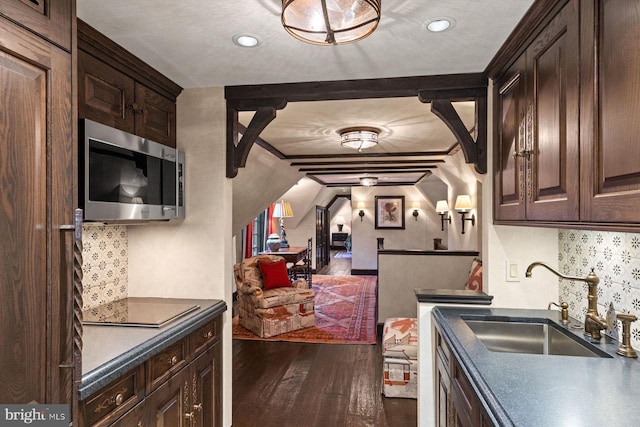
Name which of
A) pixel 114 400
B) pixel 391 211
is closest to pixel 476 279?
pixel 114 400

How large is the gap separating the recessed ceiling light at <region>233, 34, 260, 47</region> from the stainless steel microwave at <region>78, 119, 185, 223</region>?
2.33 feet

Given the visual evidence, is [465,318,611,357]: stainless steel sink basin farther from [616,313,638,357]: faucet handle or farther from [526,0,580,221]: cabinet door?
[526,0,580,221]: cabinet door

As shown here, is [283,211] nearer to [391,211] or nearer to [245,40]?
[391,211]

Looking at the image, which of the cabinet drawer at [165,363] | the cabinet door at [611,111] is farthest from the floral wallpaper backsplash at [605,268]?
the cabinet drawer at [165,363]

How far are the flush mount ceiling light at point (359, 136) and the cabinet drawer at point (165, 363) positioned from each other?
253 cm

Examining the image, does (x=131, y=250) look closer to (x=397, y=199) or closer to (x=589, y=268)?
(x=589, y=268)

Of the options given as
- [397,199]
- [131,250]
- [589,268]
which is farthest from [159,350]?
[397,199]

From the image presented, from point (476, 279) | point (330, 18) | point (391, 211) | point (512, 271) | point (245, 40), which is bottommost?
point (476, 279)

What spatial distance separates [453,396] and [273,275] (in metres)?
3.62

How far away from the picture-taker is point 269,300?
15.8 ft

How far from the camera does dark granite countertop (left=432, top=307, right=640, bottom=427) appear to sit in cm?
107

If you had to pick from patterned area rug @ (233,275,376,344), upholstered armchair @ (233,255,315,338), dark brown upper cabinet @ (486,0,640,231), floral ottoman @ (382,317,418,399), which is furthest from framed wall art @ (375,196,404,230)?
dark brown upper cabinet @ (486,0,640,231)

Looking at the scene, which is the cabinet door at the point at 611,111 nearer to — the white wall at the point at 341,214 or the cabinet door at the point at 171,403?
the cabinet door at the point at 171,403

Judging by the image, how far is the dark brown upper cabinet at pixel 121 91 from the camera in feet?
5.89
